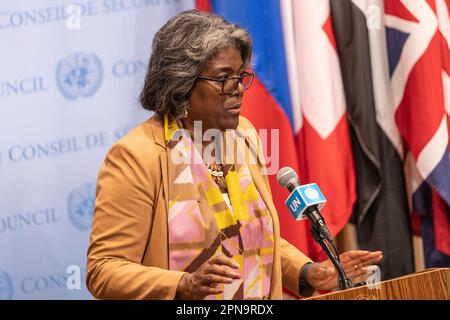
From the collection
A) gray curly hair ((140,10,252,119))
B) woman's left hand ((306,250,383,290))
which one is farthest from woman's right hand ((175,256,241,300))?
gray curly hair ((140,10,252,119))

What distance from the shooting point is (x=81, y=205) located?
348cm

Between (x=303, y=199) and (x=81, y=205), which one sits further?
(x=81, y=205)

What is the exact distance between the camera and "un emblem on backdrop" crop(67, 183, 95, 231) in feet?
11.4

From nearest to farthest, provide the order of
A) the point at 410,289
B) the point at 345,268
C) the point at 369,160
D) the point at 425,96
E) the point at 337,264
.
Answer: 1. the point at 410,289
2. the point at 337,264
3. the point at 345,268
4. the point at 425,96
5. the point at 369,160

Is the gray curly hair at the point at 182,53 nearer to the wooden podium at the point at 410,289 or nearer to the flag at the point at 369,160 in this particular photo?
the wooden podium at the point at 410,289

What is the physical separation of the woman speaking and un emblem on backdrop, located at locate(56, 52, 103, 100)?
1.13 meters

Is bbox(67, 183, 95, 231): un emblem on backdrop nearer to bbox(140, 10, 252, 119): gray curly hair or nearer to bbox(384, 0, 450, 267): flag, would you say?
bbox(140, 10, 252, 119): gray curly hair

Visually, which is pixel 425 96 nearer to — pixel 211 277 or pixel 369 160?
pixel 369 160

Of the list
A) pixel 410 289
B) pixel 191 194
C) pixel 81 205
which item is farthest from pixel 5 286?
pixel 410 289

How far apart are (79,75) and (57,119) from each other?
219 millimetres

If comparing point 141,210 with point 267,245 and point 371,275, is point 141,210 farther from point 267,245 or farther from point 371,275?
point 371,275

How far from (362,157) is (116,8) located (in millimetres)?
1304

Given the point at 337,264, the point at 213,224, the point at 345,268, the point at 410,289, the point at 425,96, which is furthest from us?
the point at 425,96
